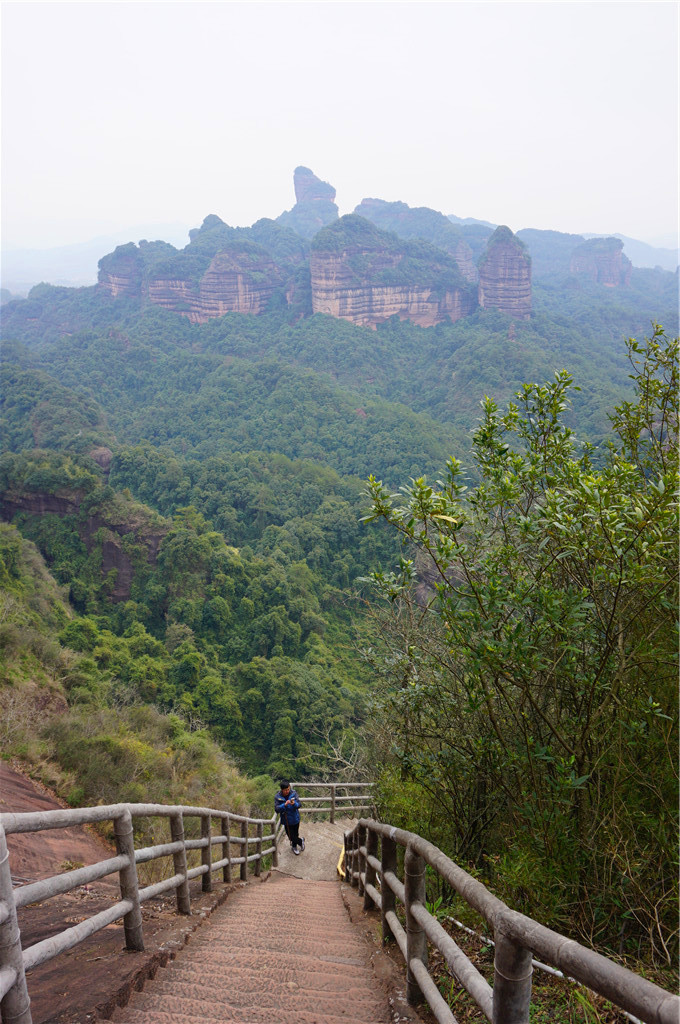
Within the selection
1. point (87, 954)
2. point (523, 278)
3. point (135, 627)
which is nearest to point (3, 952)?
point (87, 954)

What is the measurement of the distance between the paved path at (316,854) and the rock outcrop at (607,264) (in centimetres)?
13288

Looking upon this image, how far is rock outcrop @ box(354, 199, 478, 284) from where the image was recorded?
438ft

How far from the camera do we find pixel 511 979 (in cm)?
132

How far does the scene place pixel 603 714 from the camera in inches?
105

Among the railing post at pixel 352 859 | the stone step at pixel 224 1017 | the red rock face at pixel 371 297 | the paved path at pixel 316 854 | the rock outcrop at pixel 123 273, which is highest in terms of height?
the rock outcrop at pixel 123 273

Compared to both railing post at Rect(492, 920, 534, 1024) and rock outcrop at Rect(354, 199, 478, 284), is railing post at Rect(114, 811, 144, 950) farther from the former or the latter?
rock outcrop at Rect(354, 199, 478, 284)

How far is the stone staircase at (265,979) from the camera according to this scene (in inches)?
85.5

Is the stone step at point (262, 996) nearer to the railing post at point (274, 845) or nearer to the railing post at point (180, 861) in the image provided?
the railing post at point (180, 861)

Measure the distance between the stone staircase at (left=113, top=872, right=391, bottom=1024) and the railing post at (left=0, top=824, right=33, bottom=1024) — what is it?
547mm

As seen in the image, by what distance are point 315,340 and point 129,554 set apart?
60.0 meters

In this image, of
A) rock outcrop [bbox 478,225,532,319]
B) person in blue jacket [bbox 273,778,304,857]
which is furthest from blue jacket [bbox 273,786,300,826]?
rock outcrop [bbox 478,225,532,319]

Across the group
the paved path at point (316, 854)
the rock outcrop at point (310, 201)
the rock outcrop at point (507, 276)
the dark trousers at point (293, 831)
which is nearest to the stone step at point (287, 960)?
the dark trousers at point (293, 831)

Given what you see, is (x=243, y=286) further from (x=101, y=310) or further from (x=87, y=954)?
(x=87, y=954)

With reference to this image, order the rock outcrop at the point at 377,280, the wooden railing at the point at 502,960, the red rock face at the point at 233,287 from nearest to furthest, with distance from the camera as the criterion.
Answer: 1. the wooden railing at the point at 502,960
2. the rock outcrop at the point at 377,280
3. the red rock face at the point at 233,287
